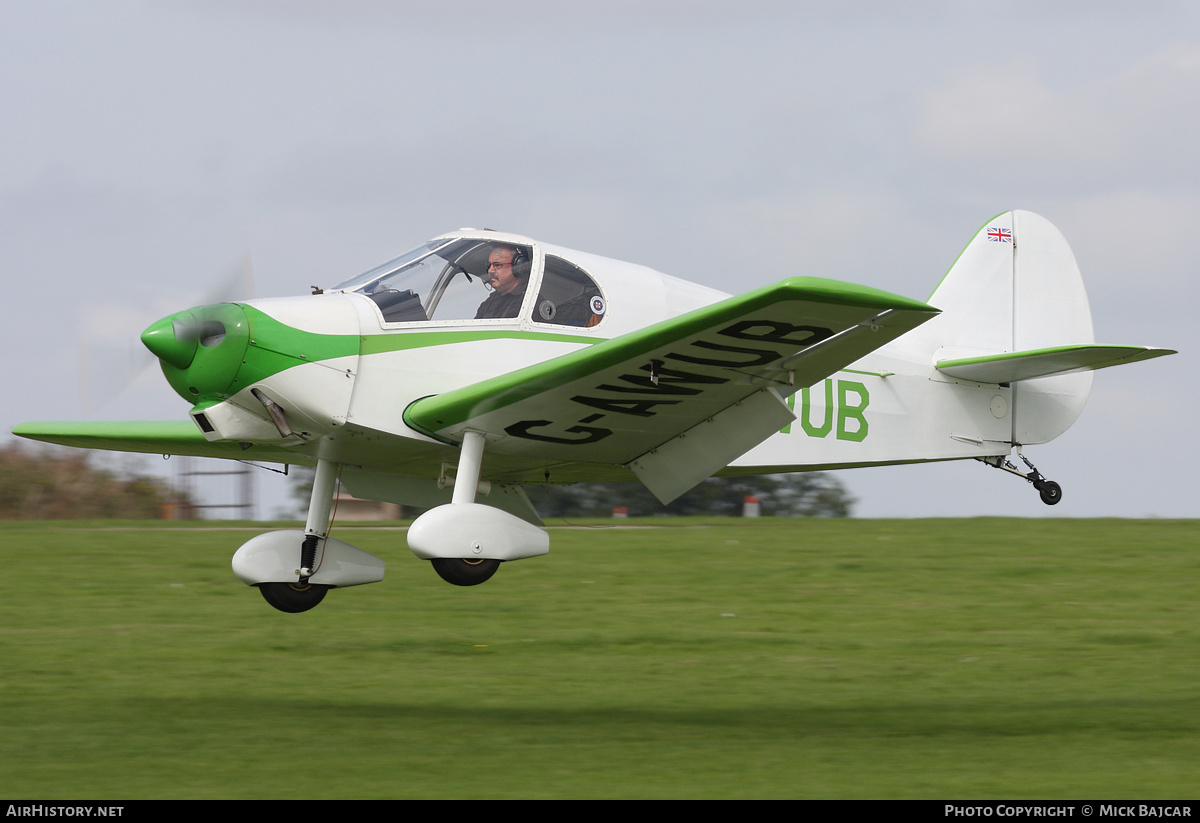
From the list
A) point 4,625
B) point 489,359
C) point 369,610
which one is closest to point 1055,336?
point 489,359

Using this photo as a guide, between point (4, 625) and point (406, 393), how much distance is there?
6855 millimetres

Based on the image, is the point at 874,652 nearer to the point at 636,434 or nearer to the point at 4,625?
the point at 636,434

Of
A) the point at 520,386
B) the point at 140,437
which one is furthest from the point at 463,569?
the point at 140,437

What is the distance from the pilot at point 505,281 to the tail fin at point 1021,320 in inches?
151

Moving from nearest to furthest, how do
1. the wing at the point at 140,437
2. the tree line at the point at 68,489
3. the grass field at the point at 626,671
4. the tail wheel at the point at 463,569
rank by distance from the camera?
1. the grass field at the point at 626,671
2. the tail wheel at the point at 463,569
3. the wing at the point at 140,437
4. the tree line at the point at 68,489

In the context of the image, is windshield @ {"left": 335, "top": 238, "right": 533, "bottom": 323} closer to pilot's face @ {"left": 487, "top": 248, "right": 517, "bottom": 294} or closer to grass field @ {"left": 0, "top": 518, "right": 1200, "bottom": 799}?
pilot's face @ {"left": 487, "top": 248, "right": 517, "bottom": 294}

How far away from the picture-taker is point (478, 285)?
8.48 metres

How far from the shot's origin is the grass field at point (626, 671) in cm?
741

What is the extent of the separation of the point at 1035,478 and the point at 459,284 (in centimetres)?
534

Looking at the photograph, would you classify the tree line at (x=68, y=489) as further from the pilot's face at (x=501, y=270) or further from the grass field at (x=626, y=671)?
the pilot's face at (x=501, y=270)

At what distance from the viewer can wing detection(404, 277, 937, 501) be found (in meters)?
6.92

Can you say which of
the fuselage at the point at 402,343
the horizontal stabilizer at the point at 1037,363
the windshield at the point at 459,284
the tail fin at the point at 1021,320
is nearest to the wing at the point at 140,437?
the fuselage at the point at 402,343

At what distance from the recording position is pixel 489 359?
8.38 m

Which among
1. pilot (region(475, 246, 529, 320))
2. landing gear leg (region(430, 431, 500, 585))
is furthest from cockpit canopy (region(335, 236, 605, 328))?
landing gear leg (region(430, 431, 500, 585))
